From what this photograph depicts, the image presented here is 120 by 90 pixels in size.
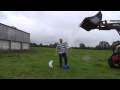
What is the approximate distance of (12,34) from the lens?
44.1 meters

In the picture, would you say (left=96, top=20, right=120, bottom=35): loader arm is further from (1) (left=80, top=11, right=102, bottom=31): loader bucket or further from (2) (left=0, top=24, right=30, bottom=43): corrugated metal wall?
(2) (left=0, top=24, right=30, bottom=43): corrugated metal wall

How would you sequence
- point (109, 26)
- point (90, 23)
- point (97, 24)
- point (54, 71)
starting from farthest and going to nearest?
point (54, 71) < point (109, 26) < point (97, 24) < point (90, 23)

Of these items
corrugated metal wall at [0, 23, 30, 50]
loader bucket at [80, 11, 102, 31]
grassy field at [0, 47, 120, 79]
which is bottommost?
grassy field at [0, 47, 120, 79]

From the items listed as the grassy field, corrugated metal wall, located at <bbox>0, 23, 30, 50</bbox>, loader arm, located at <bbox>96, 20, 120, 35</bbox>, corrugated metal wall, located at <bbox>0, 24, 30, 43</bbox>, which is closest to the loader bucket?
loader arm, located at <bbox>96, 20, 120, 35</bbox>

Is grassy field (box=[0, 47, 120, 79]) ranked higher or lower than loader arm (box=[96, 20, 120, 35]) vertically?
lower

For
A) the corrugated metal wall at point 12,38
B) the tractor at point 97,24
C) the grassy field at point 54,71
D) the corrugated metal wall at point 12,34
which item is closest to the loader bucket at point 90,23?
the tractor at point 97,24

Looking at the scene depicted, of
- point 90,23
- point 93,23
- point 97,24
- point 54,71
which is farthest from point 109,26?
point 54,71

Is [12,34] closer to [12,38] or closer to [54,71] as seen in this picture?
[12,38]

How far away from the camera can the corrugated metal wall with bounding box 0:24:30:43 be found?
127ft

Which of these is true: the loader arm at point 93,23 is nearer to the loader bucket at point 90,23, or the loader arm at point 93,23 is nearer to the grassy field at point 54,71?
the loader bucket at point 90,23
